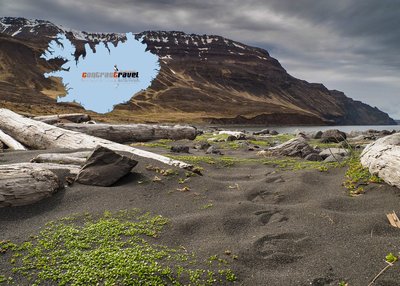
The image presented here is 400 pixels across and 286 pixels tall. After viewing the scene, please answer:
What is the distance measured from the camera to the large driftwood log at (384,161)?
25.9 ft

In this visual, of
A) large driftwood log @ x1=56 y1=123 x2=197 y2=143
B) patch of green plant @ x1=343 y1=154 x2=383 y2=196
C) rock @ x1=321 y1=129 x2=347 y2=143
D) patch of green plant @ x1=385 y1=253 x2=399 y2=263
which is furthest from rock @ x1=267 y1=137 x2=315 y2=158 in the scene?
rock @ x1=321 y1=129 x2=347 y2=143

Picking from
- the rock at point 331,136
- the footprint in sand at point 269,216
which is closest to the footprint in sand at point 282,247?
the footprint in sand at point 269,216

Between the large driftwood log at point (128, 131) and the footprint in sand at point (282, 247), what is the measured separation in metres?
14.2

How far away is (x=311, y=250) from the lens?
5.61m

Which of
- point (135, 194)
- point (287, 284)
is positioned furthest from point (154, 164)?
point (287, 284)

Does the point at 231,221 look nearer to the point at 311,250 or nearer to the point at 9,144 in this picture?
the point at 311,250

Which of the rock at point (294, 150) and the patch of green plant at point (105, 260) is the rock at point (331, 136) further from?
the patch of green plant at point (105, 260)

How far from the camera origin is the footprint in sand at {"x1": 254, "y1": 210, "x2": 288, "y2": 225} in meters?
6.80

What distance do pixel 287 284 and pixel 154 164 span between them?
19.7 feet

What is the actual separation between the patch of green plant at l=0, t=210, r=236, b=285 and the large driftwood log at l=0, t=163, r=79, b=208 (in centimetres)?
121

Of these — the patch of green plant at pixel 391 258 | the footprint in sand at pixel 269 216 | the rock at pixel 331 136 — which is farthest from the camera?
the rock at pixel 331 136

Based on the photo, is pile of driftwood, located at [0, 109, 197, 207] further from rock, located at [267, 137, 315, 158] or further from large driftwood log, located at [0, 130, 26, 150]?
rock, located at [267, 137, 315, 158]

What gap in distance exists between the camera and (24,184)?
713 centimetres

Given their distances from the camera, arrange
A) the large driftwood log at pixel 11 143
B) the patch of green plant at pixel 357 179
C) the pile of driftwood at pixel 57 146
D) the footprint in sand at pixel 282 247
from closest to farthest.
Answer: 1. the footprint in sand at pixel 282 247
2. the pile of driftwood at pixel 57 146
3. the patch of green plant at pixel 357 179
4. the large driftwood log at pixel 11 143
